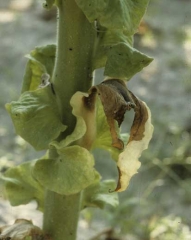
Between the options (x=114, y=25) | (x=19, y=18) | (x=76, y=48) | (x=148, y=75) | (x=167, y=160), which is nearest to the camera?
(x=114, y=25)

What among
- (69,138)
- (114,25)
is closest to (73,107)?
(69,138)

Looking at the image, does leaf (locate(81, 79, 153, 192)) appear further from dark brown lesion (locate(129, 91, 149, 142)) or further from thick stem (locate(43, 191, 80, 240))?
thick stem (locate(43, 191, 80, 240))

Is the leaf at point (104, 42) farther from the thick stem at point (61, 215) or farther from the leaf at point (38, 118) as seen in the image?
the thick stem at point (61, 215)

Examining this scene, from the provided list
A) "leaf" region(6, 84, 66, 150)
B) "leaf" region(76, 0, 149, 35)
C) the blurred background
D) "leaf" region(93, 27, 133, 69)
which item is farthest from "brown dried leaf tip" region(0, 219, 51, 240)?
the blurred background

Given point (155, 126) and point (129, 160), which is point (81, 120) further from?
point (155, 126)

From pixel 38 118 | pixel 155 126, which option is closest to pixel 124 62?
pixel 38 118

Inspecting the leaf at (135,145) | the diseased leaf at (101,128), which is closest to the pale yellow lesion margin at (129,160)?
the leaf at (135,145)

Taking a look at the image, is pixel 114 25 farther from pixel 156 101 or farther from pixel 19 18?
pixel 19 18
